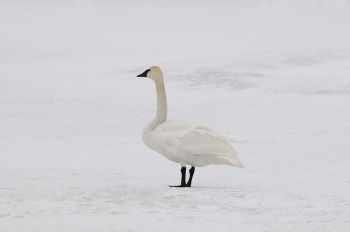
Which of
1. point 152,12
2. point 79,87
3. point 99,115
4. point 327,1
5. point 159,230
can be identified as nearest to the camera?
point 159,230

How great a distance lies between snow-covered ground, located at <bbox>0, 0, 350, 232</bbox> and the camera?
23.0 feet

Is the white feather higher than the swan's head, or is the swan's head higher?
the swan's head

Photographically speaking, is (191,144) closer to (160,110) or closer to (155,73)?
(160,110)

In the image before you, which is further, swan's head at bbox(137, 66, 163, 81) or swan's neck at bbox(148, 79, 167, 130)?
swan's head at bbox(137, 66, 163, 81)

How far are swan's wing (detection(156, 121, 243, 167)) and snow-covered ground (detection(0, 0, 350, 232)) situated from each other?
308mm

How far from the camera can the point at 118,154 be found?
445 inches

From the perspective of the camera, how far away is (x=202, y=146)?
7980mm

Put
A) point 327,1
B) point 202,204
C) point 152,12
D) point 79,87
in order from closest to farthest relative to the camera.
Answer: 1. point 202,204
2. point 79,87
3. point 152,12
4. point 327,1

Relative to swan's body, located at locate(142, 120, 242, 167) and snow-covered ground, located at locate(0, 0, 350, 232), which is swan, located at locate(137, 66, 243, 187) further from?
snow-covered ground, located at locate(0, 0, 350, 232)

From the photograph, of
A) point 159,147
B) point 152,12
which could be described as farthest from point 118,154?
point 152,12

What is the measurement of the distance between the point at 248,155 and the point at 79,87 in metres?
10.9

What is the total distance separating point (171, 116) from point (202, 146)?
851cm

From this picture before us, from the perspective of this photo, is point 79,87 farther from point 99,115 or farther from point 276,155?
point 276,155

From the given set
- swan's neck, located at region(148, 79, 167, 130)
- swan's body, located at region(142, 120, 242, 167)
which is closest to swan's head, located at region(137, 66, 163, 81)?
swan's neck, located at region(148, 79, 167, 130)
